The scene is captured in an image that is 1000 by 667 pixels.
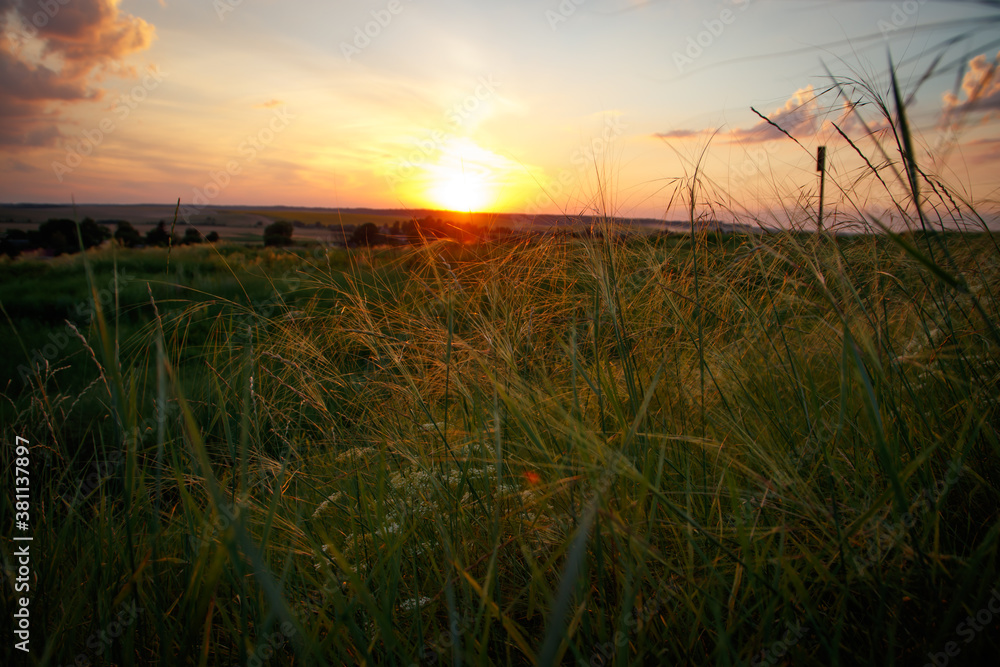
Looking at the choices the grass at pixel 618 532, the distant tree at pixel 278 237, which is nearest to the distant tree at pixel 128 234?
the distant tree at pixel 278 237

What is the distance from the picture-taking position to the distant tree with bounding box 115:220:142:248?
10734 millimetres

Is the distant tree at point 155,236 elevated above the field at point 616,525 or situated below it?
above

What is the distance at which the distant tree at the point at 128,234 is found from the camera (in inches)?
423

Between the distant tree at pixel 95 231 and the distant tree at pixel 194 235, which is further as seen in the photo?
the distant tree at pixel 95 231

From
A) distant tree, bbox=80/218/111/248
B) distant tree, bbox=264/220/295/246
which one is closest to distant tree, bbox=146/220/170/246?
distant tree, bbox=80/218/111/248

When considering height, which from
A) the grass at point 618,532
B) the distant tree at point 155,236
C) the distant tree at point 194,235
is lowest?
the grass at point 618,532

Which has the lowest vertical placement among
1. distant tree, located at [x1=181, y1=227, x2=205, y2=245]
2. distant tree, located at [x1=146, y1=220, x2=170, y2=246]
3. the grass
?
the grass

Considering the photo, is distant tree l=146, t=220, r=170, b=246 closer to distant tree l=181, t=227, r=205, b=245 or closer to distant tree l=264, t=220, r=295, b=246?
distant tree l=264, t=220, r=295, b=246

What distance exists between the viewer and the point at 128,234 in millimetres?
11266

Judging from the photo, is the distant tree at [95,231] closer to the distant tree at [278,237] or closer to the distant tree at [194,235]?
the distant tree at [278,237]

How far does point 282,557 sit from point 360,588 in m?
0.90

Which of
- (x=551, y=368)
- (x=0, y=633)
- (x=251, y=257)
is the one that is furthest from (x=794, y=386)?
(x=251, y=257)

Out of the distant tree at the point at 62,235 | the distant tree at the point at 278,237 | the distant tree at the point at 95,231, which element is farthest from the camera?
the distant tree at the point at 95,231

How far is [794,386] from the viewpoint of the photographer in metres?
1.64
